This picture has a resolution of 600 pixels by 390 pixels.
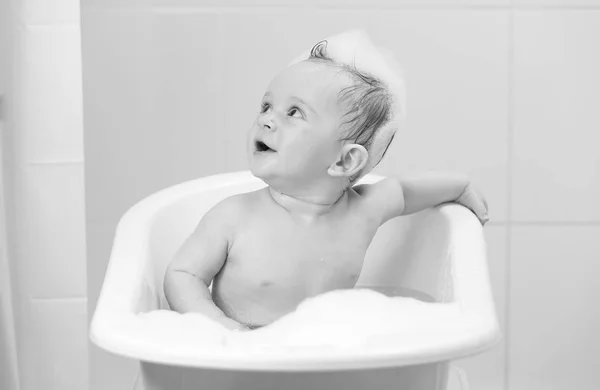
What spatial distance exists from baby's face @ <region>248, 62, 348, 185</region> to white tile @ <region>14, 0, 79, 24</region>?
556 mm

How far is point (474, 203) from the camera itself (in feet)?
3.91

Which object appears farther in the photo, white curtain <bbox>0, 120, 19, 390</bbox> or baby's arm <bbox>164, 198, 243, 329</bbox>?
white curtain <bbox>0, 120, 19, 390</bbox>

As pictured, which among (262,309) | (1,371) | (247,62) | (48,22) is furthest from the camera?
(247,62)

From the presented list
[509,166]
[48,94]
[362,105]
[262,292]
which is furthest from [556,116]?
[48,94]

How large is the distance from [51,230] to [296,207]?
559 mm

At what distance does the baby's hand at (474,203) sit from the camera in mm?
1190

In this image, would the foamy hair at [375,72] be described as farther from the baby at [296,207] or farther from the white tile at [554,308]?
the white tile at [554,308]

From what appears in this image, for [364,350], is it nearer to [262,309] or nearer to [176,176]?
[262,309]

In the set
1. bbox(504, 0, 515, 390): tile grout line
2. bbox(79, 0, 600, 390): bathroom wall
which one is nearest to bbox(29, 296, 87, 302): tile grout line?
bbox(79, 0, 600, 390): bathroom wall

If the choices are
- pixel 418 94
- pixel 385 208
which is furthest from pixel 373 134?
pixel 418 94

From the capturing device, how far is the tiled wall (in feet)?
5.30

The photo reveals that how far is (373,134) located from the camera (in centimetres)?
110

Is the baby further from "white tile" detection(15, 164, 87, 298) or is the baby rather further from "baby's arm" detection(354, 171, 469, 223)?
"white tile" detection(15, 164, 87, 298)

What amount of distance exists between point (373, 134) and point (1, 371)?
0.67 meters
